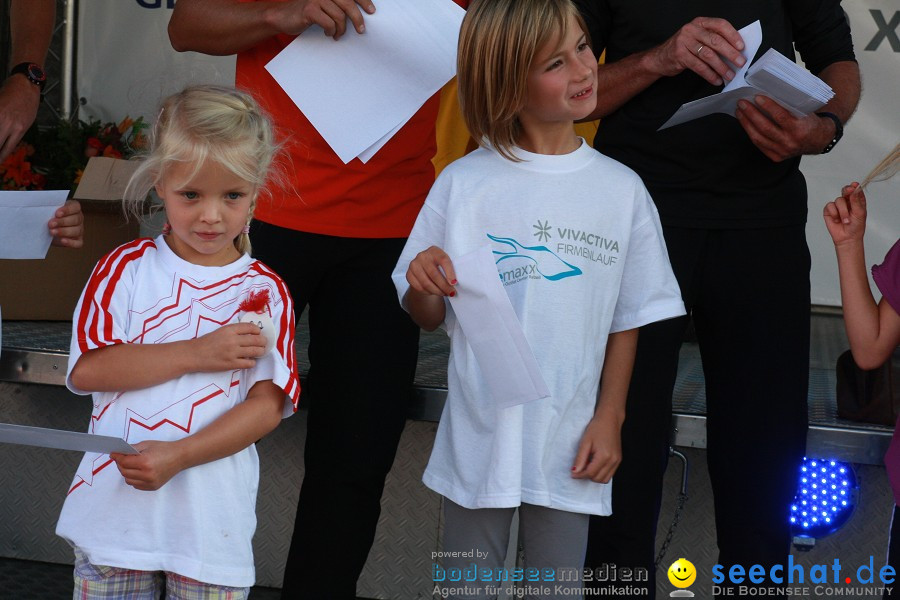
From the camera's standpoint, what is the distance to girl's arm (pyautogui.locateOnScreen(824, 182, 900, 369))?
2197mm

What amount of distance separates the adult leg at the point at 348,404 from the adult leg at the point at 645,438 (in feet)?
1.69

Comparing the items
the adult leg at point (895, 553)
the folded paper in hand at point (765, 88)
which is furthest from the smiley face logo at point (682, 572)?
the folded paper in hand at point (765, 88)

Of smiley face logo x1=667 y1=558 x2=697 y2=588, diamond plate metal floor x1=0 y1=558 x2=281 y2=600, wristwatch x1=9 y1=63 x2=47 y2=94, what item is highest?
wristwatch x1=9 y1=63 x2=47 y2=94

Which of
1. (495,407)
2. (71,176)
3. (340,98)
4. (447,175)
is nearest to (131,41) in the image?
(71,176)

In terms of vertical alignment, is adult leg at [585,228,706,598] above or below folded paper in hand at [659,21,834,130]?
below

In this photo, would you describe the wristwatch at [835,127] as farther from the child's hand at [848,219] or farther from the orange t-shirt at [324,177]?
the orange t-shirt at [324,177]

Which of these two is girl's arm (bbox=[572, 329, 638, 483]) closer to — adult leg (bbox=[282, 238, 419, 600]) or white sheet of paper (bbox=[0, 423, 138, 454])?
adult leg (bbox=[282, 238, 419, 600])

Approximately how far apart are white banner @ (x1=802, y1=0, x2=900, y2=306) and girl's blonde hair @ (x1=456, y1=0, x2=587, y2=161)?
2552mm

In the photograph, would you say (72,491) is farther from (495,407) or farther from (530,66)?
(530,66)

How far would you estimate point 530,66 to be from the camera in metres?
2.08

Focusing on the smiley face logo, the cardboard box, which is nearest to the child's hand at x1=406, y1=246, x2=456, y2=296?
the smiley face logo

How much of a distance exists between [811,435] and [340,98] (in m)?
1.50

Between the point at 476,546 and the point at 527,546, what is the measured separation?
0.10 meters

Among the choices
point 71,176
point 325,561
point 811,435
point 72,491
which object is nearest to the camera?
point 72,491
